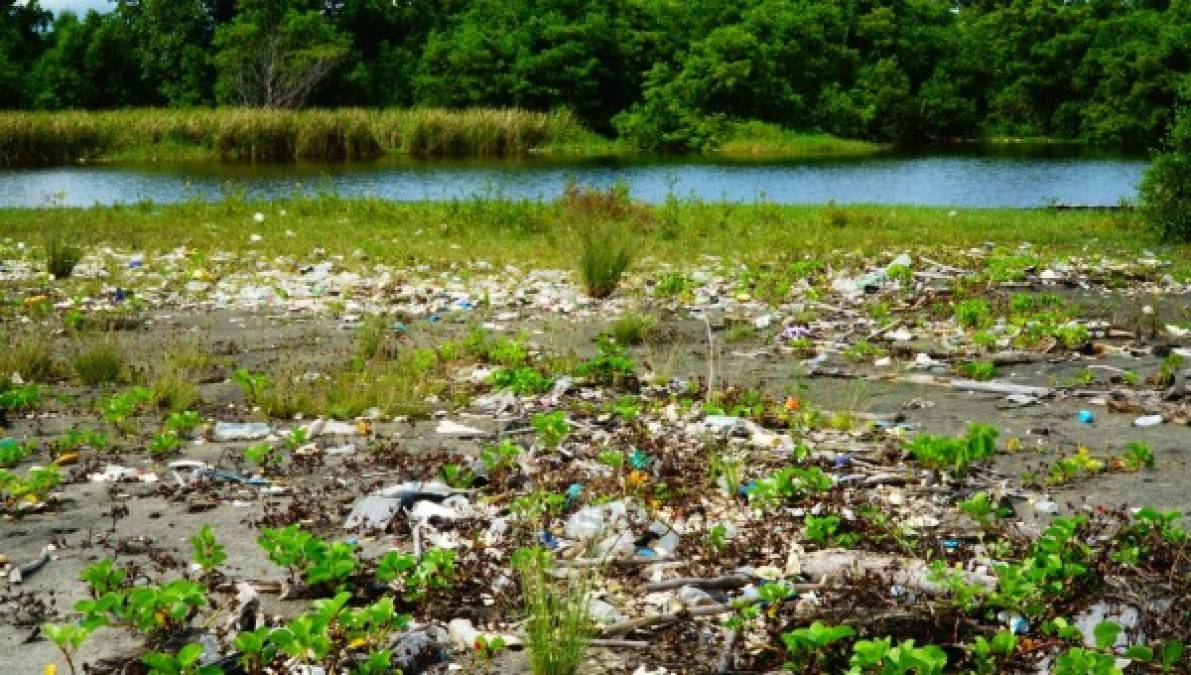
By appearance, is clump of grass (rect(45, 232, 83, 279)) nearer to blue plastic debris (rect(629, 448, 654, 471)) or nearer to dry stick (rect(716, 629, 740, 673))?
blue plastic debris (rect(629, 448, 654, 471))

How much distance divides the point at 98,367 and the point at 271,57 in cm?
4513

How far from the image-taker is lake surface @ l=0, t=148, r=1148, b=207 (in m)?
23.4

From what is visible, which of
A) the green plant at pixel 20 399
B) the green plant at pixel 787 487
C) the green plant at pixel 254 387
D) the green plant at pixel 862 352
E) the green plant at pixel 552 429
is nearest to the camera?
the green plant at pixel 787 487

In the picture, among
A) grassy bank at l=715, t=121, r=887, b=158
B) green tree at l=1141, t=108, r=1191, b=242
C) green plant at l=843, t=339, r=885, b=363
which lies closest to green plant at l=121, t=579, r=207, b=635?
green plant at l=843, t=339, r=885, b=363

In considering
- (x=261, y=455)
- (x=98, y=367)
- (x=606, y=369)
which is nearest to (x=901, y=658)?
(x=261, y=455)

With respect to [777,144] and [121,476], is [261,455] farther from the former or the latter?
[777,144]

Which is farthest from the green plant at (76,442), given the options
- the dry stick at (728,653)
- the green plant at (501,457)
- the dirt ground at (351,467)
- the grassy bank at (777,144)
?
the grassy bank at (777,144)

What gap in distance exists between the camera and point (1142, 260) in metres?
11.5

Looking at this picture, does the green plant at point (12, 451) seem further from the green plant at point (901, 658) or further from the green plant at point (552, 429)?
the green plant at point (901, 658)

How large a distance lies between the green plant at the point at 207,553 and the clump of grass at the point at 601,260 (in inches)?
237

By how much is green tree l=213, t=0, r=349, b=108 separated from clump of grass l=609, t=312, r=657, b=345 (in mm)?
43597

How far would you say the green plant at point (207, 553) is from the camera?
370 cm

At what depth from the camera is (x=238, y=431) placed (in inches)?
224

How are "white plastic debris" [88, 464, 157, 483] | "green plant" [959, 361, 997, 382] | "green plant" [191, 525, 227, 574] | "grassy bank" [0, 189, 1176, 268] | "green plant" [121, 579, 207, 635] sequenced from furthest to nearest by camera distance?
"grassy bank" [0, 189, 1176, 268]
"green plant" [959, 361, 997, 382]
"white plastic debris" [88, 464, 157, 483]
"green plant" [191, 525, 227, 574]
"green plant" [121, 579, 207, 635]
